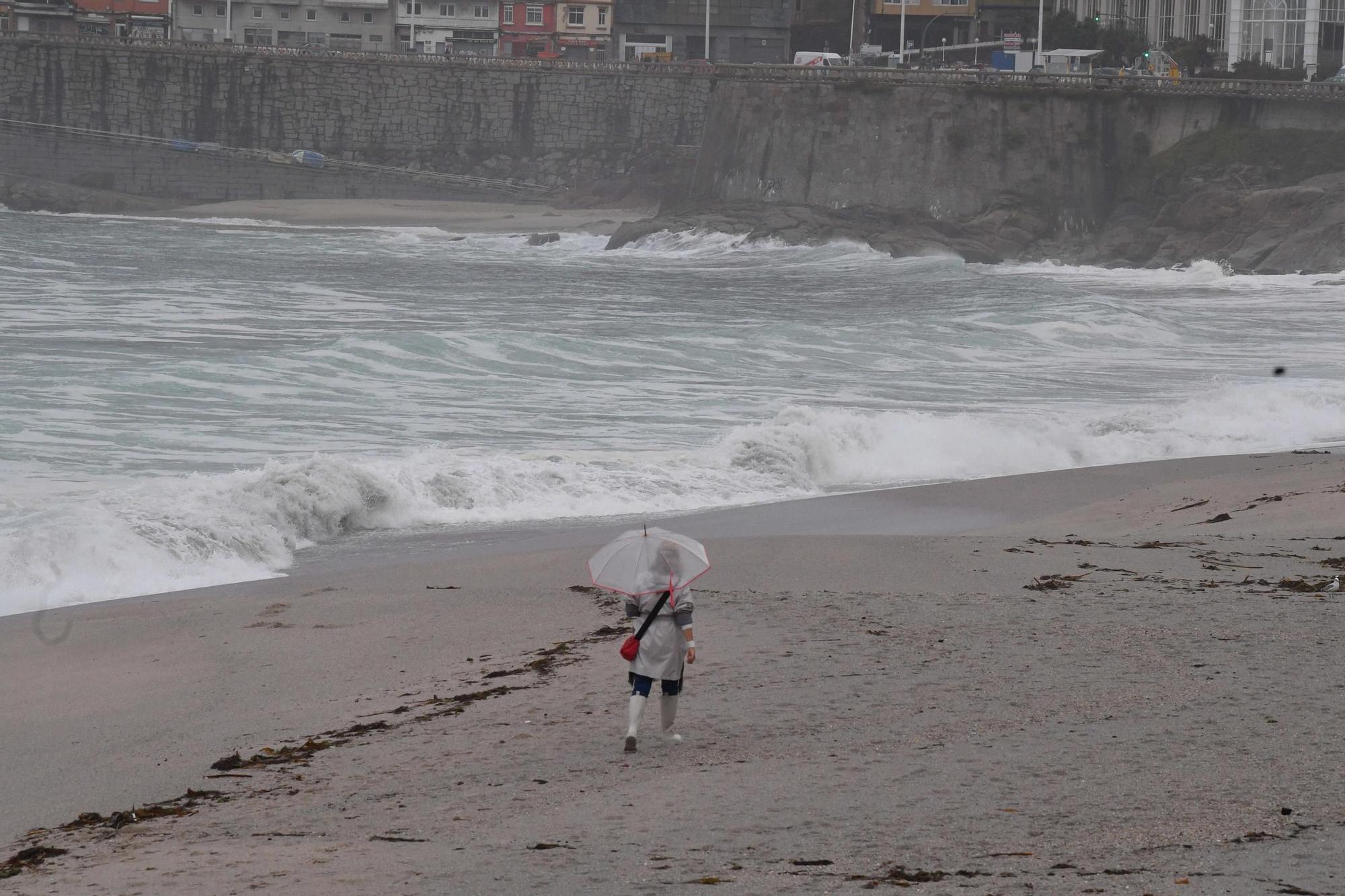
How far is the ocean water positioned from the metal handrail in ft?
103

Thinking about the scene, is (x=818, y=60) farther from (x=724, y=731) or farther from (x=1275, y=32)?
(x=724, y=731)

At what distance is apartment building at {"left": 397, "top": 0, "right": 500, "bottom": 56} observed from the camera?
85625 mm

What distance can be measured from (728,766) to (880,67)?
57971mm

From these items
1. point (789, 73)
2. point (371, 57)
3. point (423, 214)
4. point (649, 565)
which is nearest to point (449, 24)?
point (371, 57)

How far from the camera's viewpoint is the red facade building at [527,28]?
8600cm

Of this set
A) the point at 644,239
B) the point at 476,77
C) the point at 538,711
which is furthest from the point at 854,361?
the point at 476,77

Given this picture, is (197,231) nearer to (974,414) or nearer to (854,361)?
(854,361)

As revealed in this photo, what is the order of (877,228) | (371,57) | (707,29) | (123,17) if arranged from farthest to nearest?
(123,17)
(707,29)
(371,57)
(877,228)

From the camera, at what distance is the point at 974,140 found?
2292 inches

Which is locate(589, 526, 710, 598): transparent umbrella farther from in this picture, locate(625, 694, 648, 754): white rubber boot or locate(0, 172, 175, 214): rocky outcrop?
locate(0, 172, 175, 214): rocky outcrop

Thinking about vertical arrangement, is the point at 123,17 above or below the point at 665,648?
above

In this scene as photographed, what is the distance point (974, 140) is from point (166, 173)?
3729cm

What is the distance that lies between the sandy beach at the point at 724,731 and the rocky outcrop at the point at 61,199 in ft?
205

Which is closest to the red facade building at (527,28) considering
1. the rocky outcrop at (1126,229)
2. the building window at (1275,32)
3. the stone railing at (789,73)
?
the stone railing at (789,73)
